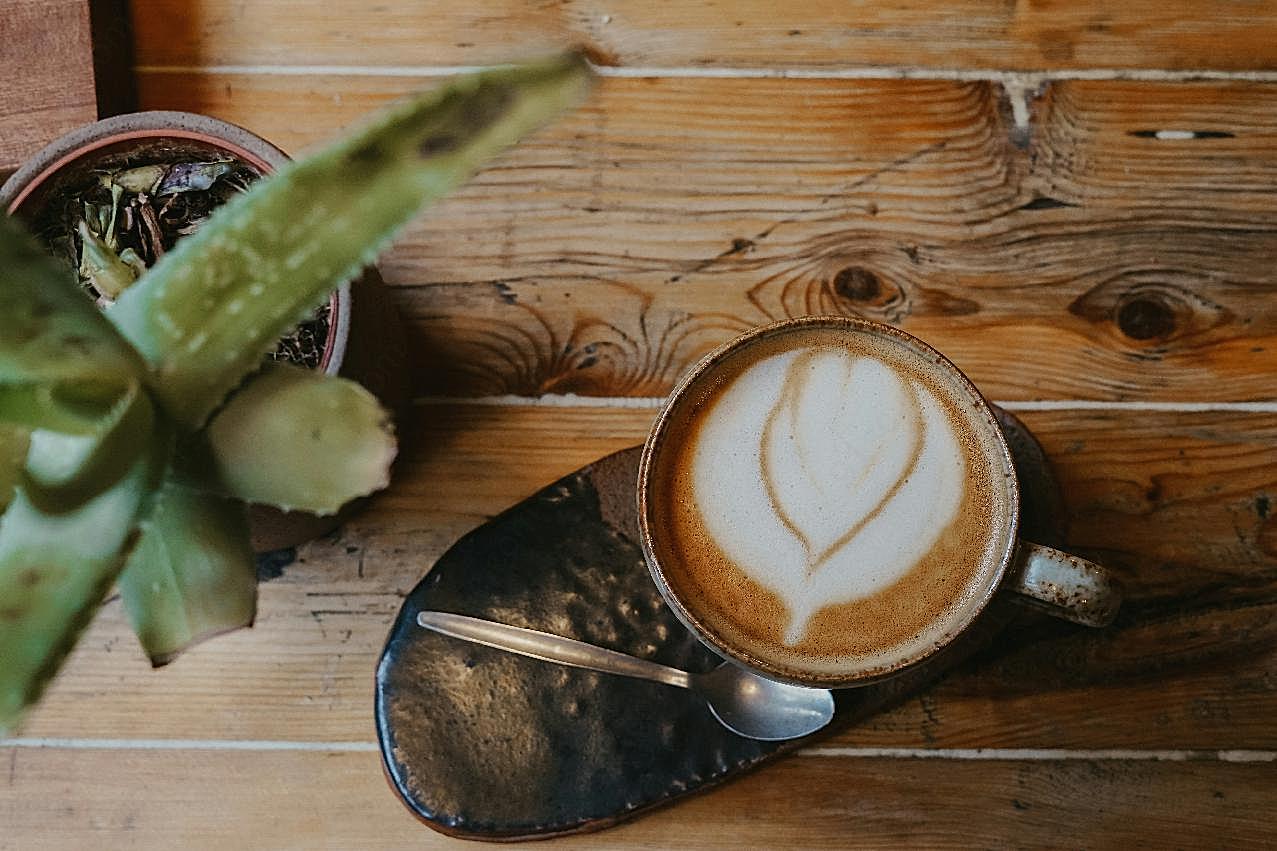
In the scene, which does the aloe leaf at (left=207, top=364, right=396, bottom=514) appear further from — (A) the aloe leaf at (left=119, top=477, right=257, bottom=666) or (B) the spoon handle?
(B) the spoon handle

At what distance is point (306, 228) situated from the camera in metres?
0.37

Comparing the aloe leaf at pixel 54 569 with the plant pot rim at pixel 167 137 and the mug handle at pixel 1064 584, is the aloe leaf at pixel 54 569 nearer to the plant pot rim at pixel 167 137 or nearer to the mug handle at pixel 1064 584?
the plant pot rim at pixel 167 137

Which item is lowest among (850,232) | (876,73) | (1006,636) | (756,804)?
(756,804)

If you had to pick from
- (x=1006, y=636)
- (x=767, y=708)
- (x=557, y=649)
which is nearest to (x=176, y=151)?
(x=557, y=649)

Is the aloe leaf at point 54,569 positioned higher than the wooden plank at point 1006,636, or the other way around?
the aloe leaf at point 54,569

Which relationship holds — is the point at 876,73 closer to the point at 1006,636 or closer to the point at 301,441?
the point at 1006,636

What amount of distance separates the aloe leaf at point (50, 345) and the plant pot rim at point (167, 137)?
162 mm

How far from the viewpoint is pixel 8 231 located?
1.13 ft

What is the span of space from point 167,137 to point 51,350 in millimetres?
225

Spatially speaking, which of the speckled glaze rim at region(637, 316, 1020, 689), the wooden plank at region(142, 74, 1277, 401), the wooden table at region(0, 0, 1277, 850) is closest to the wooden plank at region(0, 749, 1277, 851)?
the wooden table at region(0, 0, 1277, 850)

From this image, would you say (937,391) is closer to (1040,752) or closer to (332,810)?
(1040,752)

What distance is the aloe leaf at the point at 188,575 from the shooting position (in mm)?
431

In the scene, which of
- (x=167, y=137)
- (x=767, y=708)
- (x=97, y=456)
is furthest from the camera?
(x=767, y=708)

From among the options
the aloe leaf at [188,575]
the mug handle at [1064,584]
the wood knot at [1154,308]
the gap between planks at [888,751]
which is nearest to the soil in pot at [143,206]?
the aloe leaf at [188,575]
